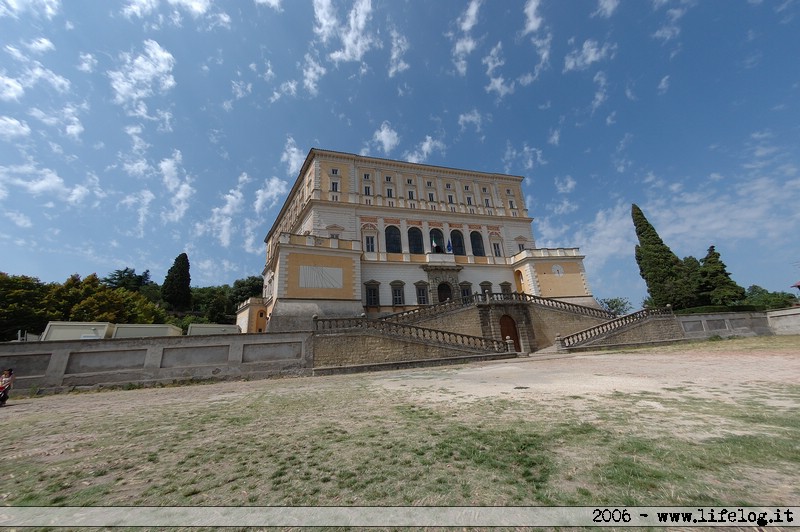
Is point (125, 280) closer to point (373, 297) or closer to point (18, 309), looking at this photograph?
point (18, 309)

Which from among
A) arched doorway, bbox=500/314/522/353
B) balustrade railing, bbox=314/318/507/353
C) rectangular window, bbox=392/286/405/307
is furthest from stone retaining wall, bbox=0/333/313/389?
arched doorway, bbox=500/314/522/353

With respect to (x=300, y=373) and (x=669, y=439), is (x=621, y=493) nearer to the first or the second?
(x=669, y=439)

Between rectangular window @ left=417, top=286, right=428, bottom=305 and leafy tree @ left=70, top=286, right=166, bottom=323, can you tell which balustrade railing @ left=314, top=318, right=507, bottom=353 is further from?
leafy tree @ left=70, top=286, right=166, bottom=323

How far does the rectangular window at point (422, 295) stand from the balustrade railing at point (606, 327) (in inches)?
445

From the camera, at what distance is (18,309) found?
79.9ft

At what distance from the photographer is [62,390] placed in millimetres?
11250

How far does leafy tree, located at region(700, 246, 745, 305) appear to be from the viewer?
28.1m

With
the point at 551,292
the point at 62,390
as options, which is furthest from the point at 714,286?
the point at 62,390

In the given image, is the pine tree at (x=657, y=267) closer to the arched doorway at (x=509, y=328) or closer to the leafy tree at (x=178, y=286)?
the arched doorway at (x=509, y=328)

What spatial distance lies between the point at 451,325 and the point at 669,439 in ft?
55.4

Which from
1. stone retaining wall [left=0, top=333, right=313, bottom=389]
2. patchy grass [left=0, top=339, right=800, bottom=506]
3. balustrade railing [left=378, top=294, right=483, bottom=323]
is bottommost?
patchy grass [left=0, top=339, right=800, bottom=506]

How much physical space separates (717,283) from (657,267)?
5313mm

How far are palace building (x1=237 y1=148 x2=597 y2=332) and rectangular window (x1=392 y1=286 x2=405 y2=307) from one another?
9cm

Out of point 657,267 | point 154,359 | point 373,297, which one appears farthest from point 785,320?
point 154,359
